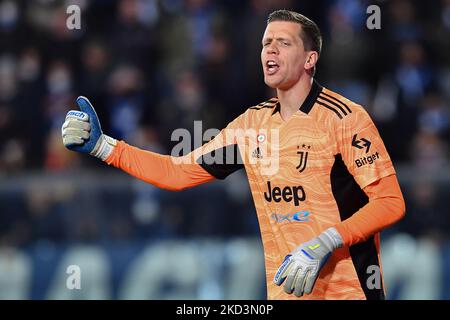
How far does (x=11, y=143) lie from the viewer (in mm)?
12898

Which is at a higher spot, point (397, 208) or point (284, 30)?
point (284, 30)

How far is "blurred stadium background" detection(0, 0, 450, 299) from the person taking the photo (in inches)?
441

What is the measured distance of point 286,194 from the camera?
21.0 feet

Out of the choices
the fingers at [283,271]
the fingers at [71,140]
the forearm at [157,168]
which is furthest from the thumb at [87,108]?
the fingers at [283,271]

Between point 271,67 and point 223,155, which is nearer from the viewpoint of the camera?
point 271,67

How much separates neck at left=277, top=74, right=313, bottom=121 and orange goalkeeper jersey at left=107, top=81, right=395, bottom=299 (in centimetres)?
4

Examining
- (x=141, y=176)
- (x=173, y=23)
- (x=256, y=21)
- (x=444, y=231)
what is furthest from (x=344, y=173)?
(x=173, y=23)

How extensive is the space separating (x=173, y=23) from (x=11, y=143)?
288 cm

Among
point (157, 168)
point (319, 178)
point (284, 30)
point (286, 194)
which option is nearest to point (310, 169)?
point (319, 178)

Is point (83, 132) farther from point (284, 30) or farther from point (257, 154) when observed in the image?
point (284, 30)

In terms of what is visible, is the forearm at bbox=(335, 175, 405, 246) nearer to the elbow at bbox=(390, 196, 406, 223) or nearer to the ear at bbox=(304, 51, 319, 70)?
the elbow at bbox=(390, 196, 406, 223)

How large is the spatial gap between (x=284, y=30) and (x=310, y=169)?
88 centimetres

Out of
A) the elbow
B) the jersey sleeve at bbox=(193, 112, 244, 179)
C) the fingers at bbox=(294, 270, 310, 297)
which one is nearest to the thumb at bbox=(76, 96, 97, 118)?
the jersey sleeve at bbox=(193, 112, 244, 179)
